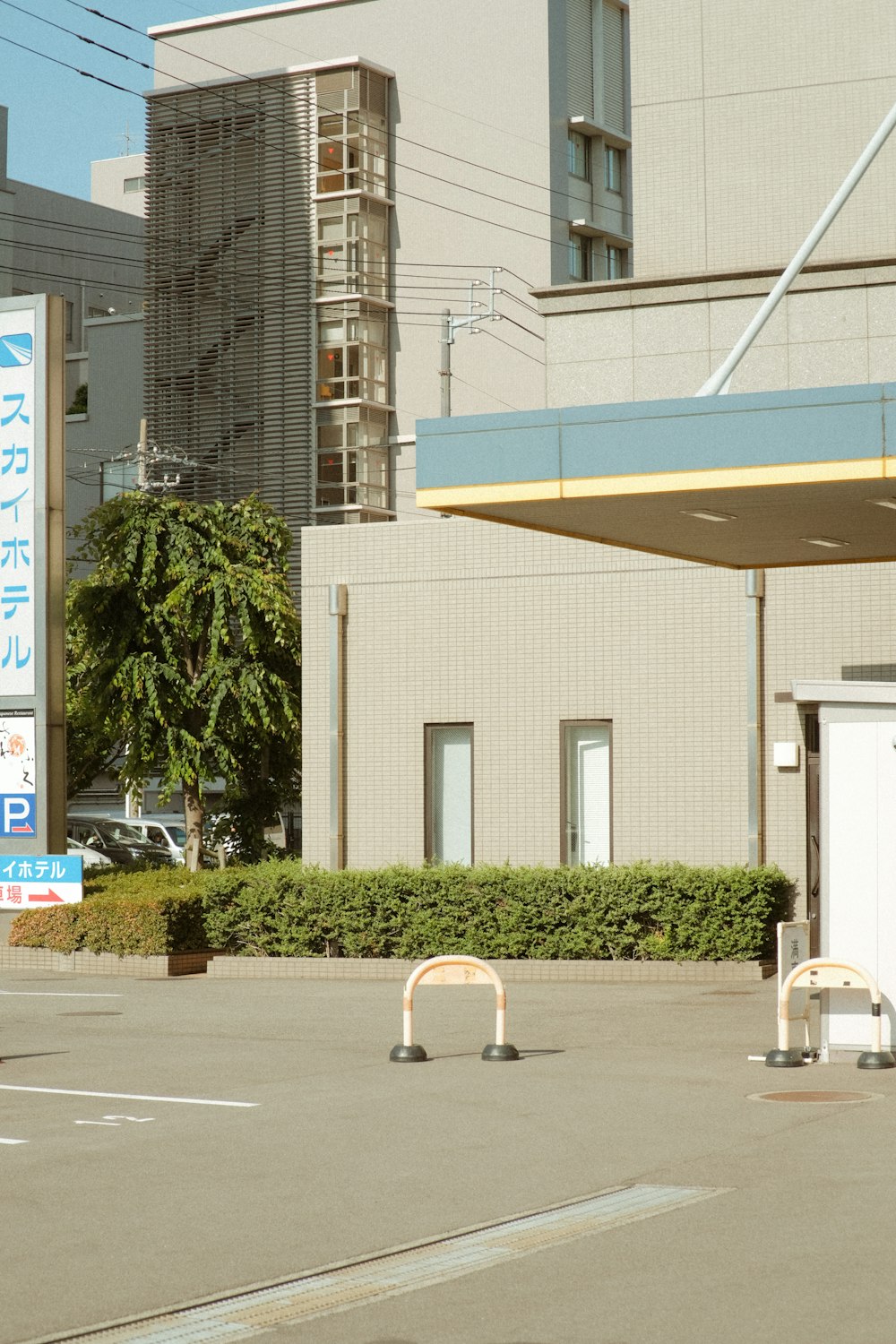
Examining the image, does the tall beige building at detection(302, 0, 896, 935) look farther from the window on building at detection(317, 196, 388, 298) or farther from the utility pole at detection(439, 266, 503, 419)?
the window on building at detection(317, 196, 388, 298)

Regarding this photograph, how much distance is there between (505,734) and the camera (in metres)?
21.2

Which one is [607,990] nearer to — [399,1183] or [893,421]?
[893,421]

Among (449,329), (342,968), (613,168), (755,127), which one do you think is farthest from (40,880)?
(613,168)

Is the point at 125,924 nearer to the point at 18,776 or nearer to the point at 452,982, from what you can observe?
the point at 18,776

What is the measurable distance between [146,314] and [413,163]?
9279 millimetres

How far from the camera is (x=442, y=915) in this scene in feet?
65.8

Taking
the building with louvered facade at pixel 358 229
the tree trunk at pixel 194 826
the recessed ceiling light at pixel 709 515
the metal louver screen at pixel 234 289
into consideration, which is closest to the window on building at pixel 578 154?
the building with louvered facade at pixel 358 229

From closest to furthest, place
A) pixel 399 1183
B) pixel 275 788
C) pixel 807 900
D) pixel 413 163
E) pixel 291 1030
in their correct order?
pixel 399 1183
pixel 291 1030
pixel 807 900
pixel 275 788
pixel 413 163

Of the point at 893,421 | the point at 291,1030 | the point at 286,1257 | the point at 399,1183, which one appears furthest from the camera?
the point at 291,1030

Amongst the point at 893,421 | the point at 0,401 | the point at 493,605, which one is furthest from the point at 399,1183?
the point at 0,401

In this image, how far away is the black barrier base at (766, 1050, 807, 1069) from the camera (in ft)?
42.0

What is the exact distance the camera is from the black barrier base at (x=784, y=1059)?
12812 mm

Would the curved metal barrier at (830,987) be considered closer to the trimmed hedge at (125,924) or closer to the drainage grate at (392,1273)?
the drainage grate at (392,1273)

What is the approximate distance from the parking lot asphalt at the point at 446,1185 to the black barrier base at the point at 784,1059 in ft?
0.37
